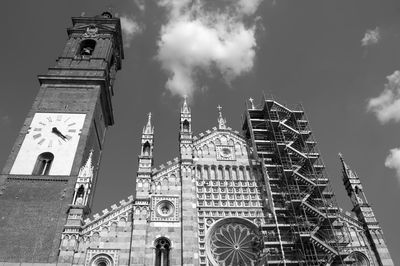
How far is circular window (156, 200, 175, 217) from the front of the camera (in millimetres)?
25953

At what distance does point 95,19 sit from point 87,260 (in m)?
29.0

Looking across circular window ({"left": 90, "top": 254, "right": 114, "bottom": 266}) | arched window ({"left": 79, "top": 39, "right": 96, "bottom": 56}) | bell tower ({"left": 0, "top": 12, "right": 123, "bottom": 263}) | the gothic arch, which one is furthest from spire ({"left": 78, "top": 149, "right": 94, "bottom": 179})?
arched window ({"left": 79, "top": 39, "right": 96, "bottom": 56})

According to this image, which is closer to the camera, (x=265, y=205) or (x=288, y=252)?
(x=288, y=252)

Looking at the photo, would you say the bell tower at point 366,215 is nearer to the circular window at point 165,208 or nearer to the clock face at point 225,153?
the clock face at point 225,153

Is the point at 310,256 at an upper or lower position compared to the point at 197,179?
lower

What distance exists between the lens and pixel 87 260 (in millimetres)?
23125

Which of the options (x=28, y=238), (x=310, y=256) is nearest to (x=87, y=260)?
(x=28, y=238)

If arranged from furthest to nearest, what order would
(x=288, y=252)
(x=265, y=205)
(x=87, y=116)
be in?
(x=87, y=116), (x=265, y=205), (x=288, y=252)

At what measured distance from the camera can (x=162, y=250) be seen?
24.3 m

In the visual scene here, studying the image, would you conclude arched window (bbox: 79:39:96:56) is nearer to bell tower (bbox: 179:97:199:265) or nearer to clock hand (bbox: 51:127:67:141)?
clock hand (bbox: 51:127:67:141)

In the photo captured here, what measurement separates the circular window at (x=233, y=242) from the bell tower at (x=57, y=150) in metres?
9.34

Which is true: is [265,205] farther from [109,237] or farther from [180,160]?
[109,237]

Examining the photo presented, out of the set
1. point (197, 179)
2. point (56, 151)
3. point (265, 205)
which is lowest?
point (265, 205)

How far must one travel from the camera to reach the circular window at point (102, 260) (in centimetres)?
2327
